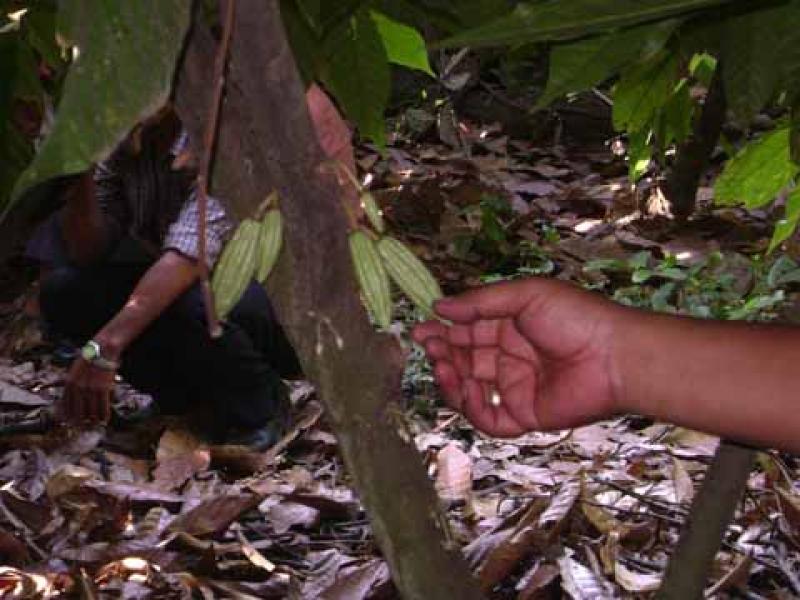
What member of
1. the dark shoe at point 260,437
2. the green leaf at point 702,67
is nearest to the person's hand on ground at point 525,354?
the green leaf at point 702,67

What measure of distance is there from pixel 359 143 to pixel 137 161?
2379mm

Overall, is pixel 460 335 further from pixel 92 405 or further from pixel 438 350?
pixel 92 405

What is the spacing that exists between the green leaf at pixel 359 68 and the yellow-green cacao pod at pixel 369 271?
1.09ft

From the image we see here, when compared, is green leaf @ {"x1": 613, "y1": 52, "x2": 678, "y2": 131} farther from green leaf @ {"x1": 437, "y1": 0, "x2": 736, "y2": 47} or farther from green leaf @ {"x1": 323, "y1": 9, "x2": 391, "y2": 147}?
green leaf @ {"x1": 437, "y1": 0, "x2": 736, "y2": 47}

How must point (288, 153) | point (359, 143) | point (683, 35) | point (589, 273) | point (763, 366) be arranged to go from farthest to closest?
point (359, 143), point (589, 273), point (683, 35), point (763, 366), point (288, 153)

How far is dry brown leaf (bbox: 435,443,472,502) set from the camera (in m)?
1.84

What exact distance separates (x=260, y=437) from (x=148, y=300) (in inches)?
15.2

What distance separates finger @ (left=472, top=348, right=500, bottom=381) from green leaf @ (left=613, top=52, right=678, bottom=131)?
0.35 metres

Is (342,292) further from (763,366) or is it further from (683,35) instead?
(683,35)

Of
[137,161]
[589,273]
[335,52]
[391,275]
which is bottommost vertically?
[589,273]

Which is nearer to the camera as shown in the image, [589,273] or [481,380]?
[481,380]

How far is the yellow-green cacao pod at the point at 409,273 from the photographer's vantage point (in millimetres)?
710

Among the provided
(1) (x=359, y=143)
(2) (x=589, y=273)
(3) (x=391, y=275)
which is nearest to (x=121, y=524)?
(3) (x=391, y=275)

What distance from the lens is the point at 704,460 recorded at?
2039 mm
